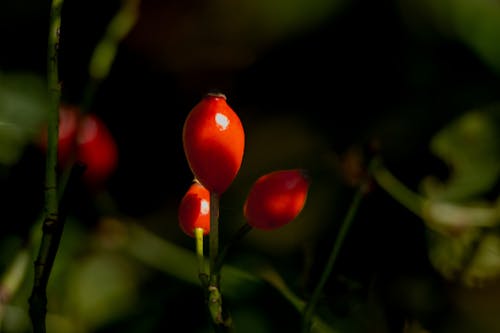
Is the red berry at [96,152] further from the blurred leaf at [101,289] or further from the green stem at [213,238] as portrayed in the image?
the green stem at [213,238]

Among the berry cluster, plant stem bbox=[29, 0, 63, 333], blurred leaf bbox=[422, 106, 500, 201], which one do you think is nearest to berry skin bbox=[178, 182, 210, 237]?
the berry cluster

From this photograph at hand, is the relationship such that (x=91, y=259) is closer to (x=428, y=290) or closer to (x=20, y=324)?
(x=20, y=324)

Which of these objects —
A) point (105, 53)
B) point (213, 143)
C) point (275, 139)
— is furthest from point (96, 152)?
point (213, 143)

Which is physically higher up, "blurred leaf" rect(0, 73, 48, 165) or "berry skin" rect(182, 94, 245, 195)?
"berry skin" rect(182, 94, 245, 195)

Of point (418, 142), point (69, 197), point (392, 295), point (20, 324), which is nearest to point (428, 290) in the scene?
point (392, 295)

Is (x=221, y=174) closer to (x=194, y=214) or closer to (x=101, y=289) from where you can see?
(x=194, y=214)

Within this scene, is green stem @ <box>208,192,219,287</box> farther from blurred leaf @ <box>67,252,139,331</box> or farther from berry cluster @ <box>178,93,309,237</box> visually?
blurred leaf @ <box>67,252,139,331</box>

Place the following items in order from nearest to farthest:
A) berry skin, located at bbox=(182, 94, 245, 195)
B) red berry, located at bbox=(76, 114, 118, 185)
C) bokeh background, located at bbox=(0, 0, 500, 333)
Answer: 1. berry skin, located at bbox=(182, 94, 245, 195)
2. red berry, located at bbox=(76, 114, 118, 185)
3. bokeh background, located at bbox=(0, 0, 500, 333)
